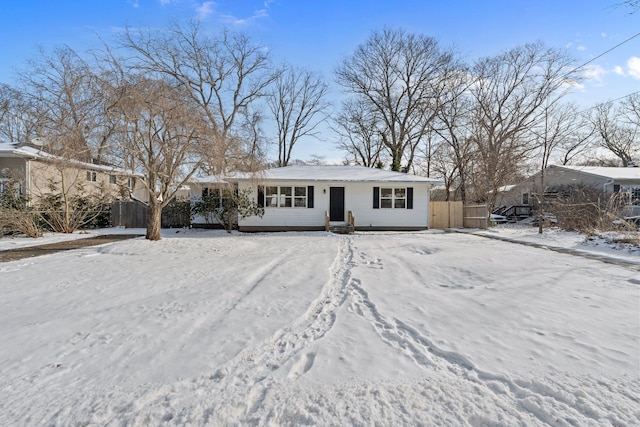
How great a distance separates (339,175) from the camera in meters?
16.6

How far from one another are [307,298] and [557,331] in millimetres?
3122

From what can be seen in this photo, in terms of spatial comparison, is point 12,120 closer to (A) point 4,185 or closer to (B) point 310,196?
(A) point 4,185

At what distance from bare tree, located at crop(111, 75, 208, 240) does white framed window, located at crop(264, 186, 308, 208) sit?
5.12 meters

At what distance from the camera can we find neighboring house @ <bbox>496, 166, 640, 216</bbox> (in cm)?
2134

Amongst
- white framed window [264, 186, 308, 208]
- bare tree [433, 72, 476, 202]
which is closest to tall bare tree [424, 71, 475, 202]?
bare tree [433, 72, 476, 202]

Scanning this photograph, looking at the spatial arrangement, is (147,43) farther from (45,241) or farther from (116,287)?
(116,287)

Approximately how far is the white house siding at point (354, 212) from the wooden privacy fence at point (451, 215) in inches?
89.1

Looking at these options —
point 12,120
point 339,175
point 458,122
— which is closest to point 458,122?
point 458,122

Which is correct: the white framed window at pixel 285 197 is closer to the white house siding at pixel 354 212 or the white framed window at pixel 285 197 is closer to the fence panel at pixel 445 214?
the white house siding at pixel 354 212

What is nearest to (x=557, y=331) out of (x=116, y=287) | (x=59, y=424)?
(x=59, y=424)

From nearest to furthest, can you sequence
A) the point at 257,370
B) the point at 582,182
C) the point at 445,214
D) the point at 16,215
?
the point at 257,370, the point at 16,215, the point at 445,214, the point at 582,182

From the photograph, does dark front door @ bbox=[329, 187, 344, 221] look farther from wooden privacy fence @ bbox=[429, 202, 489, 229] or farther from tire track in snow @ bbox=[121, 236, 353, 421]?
tire track in snow @ bbox=[121, 236, 353, 421]

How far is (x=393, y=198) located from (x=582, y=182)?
55.3 feet

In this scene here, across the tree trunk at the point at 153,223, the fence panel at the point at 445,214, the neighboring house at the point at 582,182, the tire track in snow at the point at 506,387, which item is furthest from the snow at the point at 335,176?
the tire track in snow at the point at 506,387
